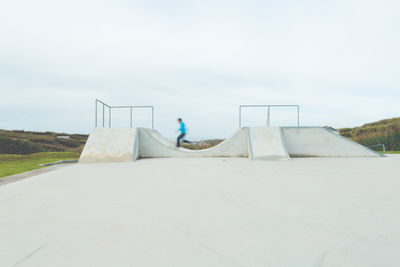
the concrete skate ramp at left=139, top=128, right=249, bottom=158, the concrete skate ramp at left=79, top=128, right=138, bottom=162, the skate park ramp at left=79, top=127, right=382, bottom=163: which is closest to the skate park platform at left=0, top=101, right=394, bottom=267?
the concrete skate ramp at left=79, top=128, right=138, bottom=162

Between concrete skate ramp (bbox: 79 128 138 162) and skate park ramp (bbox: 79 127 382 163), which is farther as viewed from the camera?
skate park ramp (bbox: 79 127 382 163)

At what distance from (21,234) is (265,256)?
8.76 ft

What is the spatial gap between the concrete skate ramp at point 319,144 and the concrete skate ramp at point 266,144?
715mm

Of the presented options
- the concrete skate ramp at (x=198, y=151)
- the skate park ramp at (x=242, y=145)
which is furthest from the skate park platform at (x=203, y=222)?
the concrete skate ramp at (x=198, y=151)

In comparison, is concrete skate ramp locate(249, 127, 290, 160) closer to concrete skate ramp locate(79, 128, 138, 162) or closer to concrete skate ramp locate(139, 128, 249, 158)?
concrete skate ramp locate(139, 128, 249, 158)

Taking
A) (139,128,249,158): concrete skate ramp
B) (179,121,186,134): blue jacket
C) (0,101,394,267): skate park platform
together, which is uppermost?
(179,121,186,134): blue jacket

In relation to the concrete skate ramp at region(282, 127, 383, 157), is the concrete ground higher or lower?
lower

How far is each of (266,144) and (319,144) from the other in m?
2.85

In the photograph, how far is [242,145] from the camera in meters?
10.9

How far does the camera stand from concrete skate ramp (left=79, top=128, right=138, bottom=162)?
987cm

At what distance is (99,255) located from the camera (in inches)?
76.5

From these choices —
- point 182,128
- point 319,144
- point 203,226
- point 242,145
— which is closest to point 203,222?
point 203,226

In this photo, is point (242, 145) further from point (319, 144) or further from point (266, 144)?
point (319, 144)

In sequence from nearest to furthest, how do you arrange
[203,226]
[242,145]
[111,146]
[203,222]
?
[203,226] → [203,222] → [111,146] → [242,145]
